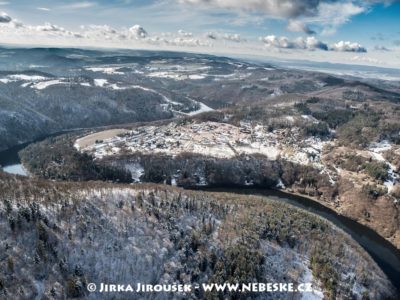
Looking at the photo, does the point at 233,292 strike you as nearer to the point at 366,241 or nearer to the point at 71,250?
the point at 71,250

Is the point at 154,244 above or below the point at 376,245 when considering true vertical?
above

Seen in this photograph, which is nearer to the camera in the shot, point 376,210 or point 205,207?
point 205,207

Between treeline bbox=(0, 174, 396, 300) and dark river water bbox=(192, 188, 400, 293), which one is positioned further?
dark river water bbox=(192, 188, 400, 293)

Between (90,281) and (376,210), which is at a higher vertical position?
(90,281)

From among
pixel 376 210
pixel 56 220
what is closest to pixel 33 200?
pixel 56 220

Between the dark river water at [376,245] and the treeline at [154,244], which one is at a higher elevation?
the treeline at [154,244]

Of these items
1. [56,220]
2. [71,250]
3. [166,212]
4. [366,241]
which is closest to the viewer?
[71,250]

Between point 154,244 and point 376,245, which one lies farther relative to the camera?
point 376,245

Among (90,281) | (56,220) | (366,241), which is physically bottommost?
(366,241)

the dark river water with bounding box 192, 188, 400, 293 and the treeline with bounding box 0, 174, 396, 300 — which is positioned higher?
the treeline with bounding box 0, 174, 396, 300

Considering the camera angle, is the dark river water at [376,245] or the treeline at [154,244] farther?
the dark river water at [376,245]

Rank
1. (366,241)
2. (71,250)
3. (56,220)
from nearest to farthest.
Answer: (71,250)
(56,220)
(366,241)
